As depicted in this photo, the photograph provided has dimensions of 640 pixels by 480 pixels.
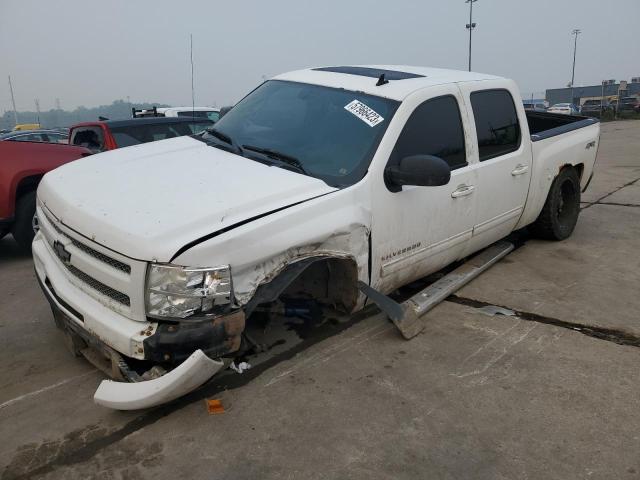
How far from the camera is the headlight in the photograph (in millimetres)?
2375

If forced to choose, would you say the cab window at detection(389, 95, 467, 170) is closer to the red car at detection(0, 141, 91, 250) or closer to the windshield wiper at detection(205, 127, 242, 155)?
the windshield wiper at detection(205, 127, 242, 155)

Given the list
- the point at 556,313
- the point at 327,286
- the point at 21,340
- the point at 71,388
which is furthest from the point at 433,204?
the point at 21,340

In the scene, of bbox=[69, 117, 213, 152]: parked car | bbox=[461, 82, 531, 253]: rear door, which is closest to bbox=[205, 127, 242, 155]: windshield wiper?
bbox=[461, 82, 531, 253]: rear door

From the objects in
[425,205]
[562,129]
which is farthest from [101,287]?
[562,129]

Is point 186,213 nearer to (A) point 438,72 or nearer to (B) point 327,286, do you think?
(B) point 327,286

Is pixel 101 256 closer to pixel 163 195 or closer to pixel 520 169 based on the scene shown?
pixel 163 195

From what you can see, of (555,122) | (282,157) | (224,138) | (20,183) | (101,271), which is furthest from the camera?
(555,122)

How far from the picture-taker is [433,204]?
3.57m

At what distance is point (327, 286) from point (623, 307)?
230 cm

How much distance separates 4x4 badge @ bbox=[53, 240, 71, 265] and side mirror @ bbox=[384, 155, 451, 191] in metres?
1.91

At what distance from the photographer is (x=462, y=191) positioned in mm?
3805

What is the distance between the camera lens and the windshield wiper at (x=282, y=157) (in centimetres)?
318

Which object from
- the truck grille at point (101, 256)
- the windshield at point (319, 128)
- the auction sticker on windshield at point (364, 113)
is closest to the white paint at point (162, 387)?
the truck grille at point (101, 256)

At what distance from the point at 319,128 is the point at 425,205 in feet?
2.85
